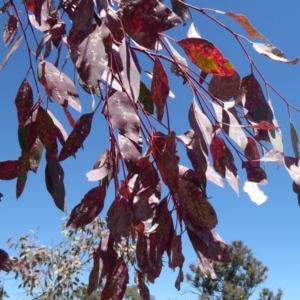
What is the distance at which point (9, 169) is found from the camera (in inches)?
25.5

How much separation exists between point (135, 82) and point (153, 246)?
17cm

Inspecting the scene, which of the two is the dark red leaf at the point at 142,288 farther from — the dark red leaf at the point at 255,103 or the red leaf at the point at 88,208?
the dark red leaf at the point at 255,103

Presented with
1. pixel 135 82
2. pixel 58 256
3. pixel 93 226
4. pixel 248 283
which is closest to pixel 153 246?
pixel 135 82

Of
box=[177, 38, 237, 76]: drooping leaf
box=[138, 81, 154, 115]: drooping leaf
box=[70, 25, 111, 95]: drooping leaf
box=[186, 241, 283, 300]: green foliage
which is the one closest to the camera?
box=[70, 25, 111, 95]: drooping leaf

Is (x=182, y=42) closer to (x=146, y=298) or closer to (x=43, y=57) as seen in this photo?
(x=43, y=57)

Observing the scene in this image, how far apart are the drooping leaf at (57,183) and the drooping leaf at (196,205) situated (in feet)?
0.40

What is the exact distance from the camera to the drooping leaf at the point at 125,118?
1.76 feet

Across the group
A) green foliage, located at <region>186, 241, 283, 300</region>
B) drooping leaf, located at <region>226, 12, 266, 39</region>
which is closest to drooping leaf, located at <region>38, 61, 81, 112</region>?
drooping leaf, located at <region>226, 12, 266, 39</region>

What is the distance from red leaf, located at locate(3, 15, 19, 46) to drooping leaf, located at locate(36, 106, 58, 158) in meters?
0.19

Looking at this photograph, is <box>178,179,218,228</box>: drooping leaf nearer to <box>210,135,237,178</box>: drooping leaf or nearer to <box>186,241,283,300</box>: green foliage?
<box>210,135,237,178</box>: drooping leaf

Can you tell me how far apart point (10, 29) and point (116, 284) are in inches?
14.4

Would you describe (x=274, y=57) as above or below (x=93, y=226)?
below

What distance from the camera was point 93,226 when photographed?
4.07 metres

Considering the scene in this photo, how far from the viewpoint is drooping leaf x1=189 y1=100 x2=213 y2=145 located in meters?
0.57
